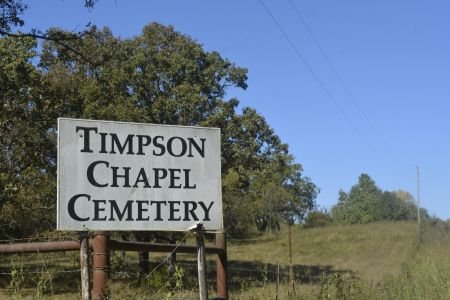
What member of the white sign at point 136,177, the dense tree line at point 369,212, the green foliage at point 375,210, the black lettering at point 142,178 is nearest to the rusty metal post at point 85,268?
the white sign at point 136,177

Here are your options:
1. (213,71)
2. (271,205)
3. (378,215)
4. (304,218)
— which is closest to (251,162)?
(213,71)

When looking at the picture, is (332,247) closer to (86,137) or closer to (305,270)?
(305,270)

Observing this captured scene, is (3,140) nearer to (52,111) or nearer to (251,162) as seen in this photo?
Result: (52,111)

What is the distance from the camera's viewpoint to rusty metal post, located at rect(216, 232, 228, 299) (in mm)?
4594

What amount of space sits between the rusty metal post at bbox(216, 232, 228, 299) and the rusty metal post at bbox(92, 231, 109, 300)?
42.2 inches

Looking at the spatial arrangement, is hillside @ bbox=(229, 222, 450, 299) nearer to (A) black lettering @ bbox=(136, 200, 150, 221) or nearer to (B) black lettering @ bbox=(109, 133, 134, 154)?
(A) black lettering @ bbox=(136, 200, 150, 221)

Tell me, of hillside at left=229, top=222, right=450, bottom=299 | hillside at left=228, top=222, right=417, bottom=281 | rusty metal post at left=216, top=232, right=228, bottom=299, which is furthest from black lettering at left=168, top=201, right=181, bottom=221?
hillside at left=228, top=222, right=417, bottom=281

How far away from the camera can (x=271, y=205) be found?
6731 cm

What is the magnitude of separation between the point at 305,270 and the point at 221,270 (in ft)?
82.6

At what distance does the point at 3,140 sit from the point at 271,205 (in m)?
49.7

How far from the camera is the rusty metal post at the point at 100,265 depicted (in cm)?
380

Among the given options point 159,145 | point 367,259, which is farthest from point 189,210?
point 367,259

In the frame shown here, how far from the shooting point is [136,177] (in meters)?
3.85

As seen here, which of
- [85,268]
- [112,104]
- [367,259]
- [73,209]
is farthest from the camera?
[367,259]
